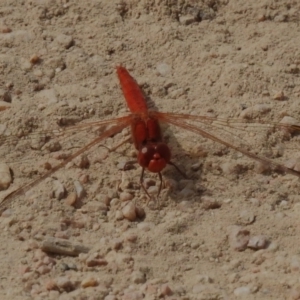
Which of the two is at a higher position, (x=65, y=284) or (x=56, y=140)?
(x=56, y=140)

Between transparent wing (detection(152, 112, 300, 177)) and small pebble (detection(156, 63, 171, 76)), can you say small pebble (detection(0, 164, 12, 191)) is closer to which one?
transparent wing (detection(152, 112, 300, 177))

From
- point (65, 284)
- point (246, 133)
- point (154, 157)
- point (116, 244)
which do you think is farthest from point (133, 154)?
point (65, 284)

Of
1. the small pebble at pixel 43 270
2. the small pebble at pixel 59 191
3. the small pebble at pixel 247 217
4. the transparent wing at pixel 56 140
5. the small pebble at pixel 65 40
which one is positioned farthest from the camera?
the small pebble at pixel 65 40

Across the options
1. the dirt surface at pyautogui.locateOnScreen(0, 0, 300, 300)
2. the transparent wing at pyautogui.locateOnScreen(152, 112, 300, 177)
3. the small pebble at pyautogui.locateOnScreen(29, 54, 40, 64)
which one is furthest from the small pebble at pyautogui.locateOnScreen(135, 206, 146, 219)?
the small pebble at pyautogui.locateOnScreen(29, 54, 40, 64)

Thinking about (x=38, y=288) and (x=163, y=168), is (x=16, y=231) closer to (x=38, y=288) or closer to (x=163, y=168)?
(x=38, y=288)

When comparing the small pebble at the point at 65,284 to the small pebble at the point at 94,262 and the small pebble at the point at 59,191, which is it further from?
the small pebble at the point at 59,191

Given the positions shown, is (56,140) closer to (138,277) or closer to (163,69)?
(163,69)

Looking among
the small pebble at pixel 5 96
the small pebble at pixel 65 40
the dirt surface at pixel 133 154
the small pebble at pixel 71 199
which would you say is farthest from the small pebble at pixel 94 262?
the small pebble at pixel 65 40
